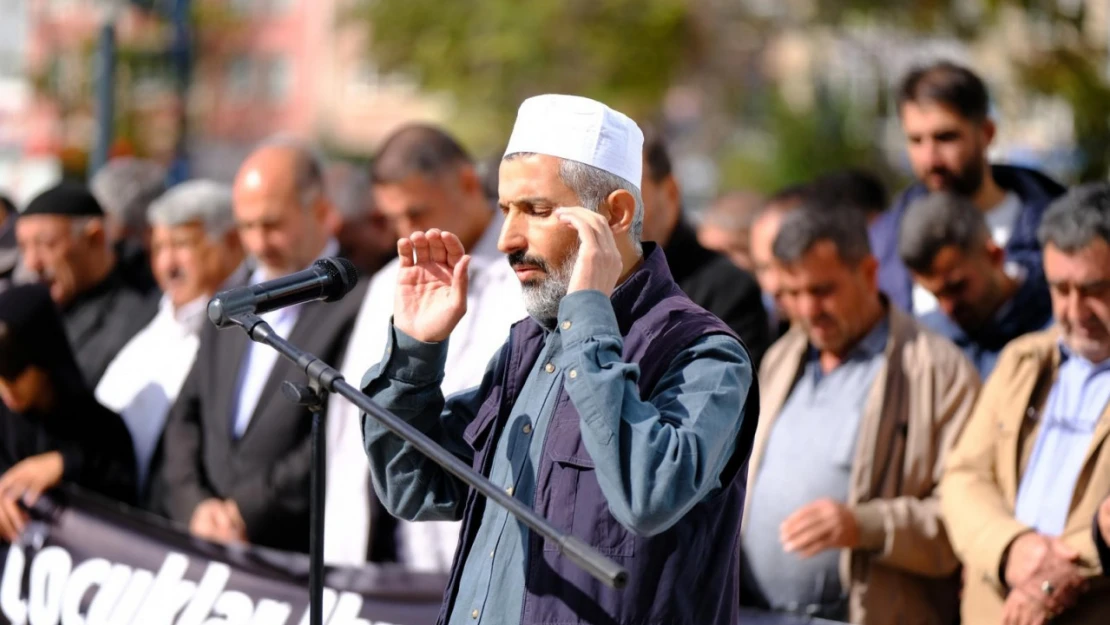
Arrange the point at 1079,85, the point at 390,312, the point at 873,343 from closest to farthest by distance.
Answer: the point at 873,343, the point at 390,312, the point at 1079,85

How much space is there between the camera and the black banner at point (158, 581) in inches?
197

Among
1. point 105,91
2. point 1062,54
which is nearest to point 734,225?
point 105,91

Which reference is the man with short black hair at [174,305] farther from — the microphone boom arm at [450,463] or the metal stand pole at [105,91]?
the metal stand pole at [105,91]

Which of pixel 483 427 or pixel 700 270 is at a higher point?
pixel 700 270

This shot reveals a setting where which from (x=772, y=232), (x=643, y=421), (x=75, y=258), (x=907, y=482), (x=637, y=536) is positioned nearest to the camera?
(x=643, y=421)

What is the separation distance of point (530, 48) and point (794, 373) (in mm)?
20577

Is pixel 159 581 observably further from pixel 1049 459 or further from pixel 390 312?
pixel 1049 459

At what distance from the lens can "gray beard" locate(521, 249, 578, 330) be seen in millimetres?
3203

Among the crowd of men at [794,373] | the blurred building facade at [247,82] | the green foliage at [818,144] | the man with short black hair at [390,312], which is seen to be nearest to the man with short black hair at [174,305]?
the crowd of men at [794,373]

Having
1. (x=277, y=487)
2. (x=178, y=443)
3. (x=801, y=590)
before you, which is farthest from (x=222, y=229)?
(x=801, y=590)

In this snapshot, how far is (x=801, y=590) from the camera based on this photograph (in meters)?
4.96

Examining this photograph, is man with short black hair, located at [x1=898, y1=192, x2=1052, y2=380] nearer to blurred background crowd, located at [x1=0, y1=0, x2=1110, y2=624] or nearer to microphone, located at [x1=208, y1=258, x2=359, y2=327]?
blurred background crowd, located at [x1=0, y1=0, x2=1110, y2=624]

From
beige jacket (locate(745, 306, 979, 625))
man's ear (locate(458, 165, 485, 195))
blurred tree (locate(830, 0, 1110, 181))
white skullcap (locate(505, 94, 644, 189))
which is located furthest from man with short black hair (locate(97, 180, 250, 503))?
blurred tree (locate(830, 0, 1110, 181))

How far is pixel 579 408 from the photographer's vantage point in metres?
2.94
